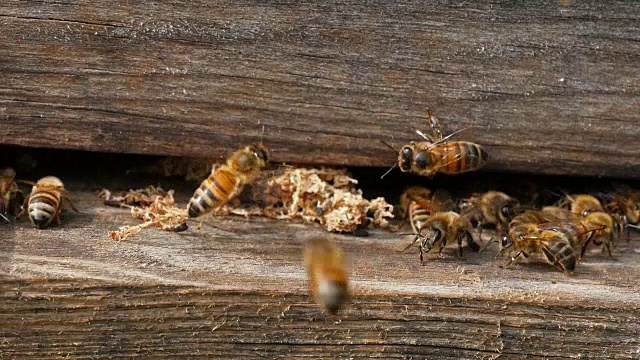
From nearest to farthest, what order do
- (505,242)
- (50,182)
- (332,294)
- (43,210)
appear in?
(332,294), (43,210), (505,242), (50,182)

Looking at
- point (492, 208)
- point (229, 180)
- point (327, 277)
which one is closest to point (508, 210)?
Result: point (492, 208)

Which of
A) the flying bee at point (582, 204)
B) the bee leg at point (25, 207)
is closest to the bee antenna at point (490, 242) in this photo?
the flying bee at point (582, 204)

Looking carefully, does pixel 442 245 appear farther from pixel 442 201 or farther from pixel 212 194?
pixel 212 194

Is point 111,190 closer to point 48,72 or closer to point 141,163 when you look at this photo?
point 141,163

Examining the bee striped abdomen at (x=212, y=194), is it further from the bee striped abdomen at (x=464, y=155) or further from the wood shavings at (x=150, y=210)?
the bee striped abdomen at (x=464, y=155)

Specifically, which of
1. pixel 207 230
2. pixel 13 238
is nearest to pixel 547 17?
pixel 207 230

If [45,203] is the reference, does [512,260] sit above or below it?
below

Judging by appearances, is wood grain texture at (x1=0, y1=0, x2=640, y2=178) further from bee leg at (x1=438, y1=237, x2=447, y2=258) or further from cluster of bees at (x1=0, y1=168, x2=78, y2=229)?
bee leg at (x1=438, y1=237, x2=447, y2=258)
